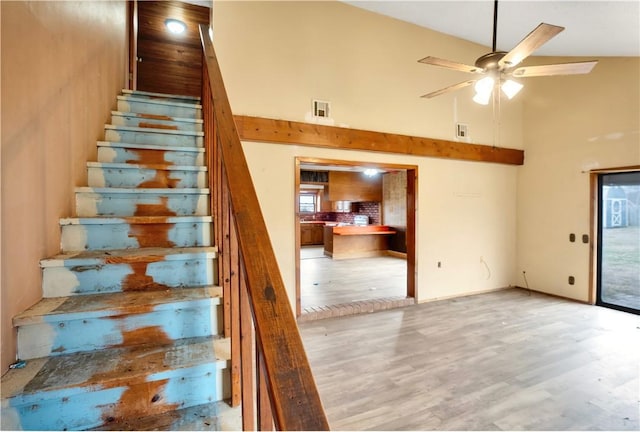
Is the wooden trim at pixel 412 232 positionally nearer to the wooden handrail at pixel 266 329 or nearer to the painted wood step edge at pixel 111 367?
the painted wood step edge at pixel 111 367

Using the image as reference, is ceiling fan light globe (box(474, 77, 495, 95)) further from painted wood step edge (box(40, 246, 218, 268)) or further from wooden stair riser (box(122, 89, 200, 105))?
wooden stair riser (box(122, 89, 200, 105))

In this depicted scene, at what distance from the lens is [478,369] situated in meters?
2.63

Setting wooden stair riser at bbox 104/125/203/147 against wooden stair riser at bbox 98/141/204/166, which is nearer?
wooden stair riser at bbox 98/141/204/166

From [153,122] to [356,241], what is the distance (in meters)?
6.44

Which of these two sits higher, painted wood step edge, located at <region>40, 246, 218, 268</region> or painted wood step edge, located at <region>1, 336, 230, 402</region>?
painted wood step edge, located at <region>40, 246, 218, 268</region>

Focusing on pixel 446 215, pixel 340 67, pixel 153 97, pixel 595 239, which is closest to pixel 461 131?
pixel 446 215

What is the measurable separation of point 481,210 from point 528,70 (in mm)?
3130

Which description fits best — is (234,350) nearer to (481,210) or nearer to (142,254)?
(142,254)

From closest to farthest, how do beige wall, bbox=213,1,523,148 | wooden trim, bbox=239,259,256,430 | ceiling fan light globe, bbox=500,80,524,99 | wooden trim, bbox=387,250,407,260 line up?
wooden trim, bbox=239,259,256,430 < ceiling fan light globe, bbox=500,80,524,99 < beige wall, bbox=213,1,523,148 < wooden trim, bbox=387,250,407,260

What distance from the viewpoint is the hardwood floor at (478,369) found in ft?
6.71

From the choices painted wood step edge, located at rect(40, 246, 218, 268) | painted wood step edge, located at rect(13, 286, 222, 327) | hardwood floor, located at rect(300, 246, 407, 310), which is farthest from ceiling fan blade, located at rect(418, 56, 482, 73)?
hardwood floor, located at rect(300, 246, 407, 310)

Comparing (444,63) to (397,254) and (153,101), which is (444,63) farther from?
(397,254)

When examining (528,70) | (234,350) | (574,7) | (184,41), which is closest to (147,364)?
(234,350)

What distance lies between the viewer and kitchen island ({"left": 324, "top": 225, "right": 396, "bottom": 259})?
8094mm
